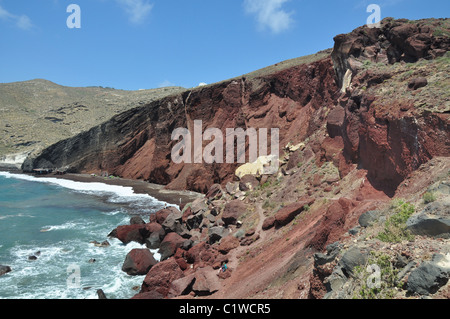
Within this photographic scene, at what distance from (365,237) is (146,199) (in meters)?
29.9

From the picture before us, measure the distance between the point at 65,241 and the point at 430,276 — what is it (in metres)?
23.2

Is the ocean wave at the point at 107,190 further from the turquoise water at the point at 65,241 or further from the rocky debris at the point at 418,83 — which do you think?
the rocky debris at the point at 418,83

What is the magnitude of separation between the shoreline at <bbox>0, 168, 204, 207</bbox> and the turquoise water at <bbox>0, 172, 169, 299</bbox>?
5.01 feet

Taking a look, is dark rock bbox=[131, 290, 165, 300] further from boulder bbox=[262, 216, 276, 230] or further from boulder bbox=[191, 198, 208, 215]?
boulder bbox=[191, 198, 208, 215]

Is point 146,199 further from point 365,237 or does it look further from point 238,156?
point 365,237

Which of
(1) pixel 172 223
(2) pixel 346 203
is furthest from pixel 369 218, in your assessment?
(1) pixel 172 223

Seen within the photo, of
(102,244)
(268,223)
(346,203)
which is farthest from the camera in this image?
(102,244)

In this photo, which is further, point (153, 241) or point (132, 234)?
point (132, 234)

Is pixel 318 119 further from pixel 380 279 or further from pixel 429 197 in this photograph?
pixel 380 279

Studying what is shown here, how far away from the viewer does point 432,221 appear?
5492 mm

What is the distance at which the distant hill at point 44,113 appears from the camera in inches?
3059

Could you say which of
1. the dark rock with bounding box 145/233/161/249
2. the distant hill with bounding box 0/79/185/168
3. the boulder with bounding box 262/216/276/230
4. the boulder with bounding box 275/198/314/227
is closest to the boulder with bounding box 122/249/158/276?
the dark rock with bounding box 145/233/161/249

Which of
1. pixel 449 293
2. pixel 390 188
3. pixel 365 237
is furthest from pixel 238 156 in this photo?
pixel 449 293

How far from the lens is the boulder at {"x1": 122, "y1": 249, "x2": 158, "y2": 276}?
1608cm
